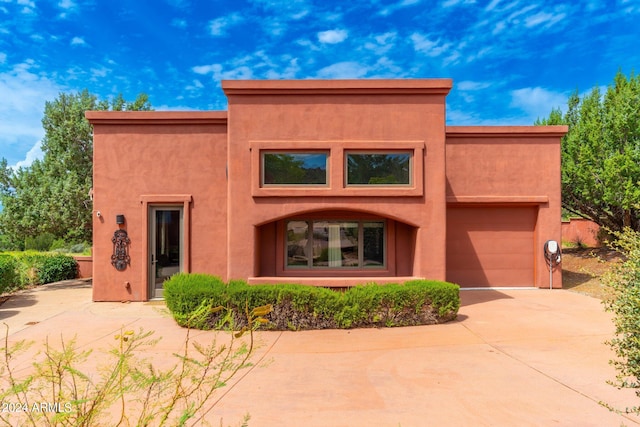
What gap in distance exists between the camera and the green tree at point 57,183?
1262 cm

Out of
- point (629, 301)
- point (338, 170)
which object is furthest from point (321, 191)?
point (629, 301)

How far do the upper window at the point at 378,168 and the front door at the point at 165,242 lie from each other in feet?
15.9

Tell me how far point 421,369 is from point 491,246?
→ 7.35 m

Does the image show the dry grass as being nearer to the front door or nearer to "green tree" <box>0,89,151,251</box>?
the front door

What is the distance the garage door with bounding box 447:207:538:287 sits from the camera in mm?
10812

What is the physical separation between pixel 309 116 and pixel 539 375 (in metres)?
6.80

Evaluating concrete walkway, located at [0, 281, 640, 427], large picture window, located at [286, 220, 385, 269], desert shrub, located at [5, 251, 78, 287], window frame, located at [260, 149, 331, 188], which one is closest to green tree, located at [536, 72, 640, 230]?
concrete walkway, located at [0, 281, 640, 427]

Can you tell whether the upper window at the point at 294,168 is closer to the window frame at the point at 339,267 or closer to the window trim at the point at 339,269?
the window trim at the point at 339,269

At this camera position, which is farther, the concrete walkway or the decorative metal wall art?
the decorative metal wall art

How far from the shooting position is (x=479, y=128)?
10.7 meters

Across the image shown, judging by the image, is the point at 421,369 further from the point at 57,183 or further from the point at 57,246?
the point at 57,246

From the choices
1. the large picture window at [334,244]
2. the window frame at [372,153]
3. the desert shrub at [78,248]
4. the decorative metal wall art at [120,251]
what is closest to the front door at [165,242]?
the decorative metal wall art at [120,251]

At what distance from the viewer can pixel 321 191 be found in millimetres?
8445

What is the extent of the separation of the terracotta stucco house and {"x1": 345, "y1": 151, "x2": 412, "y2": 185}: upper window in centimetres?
2
